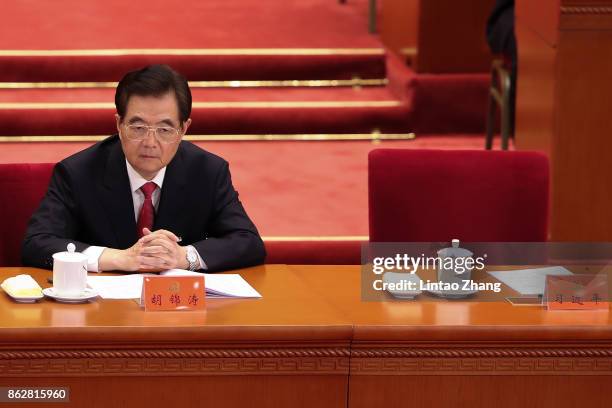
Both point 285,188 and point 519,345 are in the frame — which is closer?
point 519,345

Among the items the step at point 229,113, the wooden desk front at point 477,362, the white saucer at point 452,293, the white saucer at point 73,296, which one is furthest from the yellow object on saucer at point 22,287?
the step at point 229,113

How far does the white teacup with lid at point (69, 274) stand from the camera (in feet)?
9.04

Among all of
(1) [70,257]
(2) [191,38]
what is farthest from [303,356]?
(2) [191,38]

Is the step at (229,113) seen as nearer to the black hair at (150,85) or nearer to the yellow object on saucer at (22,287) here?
the black hair at (150,85)

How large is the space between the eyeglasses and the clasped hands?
0.91ft

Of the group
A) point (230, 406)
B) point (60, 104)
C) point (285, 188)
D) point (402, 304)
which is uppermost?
point (60, 104)

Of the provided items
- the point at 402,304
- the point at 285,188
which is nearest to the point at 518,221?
the point at 402,304

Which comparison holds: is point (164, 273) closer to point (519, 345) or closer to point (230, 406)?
point (230, 406)

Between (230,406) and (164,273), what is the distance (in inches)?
20.1

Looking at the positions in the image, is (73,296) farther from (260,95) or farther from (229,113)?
(260,95)

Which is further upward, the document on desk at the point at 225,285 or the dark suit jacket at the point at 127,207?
the dark suit jacket at the point at 127,207

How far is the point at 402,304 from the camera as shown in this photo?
9.25 feet

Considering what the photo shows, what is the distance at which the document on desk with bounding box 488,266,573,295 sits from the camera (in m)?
2.90

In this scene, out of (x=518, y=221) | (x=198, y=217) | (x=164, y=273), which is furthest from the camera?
(x=518, y=221)
